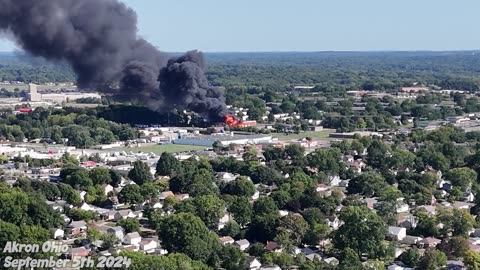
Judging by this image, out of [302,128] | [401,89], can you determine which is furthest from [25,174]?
[401,89]

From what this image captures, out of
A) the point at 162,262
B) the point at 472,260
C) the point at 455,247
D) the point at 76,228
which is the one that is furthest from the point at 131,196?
the point at 472,260

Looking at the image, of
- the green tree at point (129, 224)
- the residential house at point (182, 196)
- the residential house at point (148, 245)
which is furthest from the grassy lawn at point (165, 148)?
the residential house at point (148, 245)

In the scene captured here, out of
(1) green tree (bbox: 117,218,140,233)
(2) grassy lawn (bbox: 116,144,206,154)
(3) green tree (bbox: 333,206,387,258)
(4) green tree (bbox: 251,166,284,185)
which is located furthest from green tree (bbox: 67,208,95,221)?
(2) grassy lawn (bbox: 116,144,206,154)

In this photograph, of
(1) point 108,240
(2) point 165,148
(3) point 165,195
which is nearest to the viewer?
(1) point 108,240

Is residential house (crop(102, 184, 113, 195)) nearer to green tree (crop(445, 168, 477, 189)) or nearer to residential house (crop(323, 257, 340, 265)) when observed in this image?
residential house (crop(323, 257, 340, 265))

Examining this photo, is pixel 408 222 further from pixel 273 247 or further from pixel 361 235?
pixel 273 247

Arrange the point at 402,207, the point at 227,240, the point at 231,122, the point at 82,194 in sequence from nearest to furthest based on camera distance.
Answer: the point at 227,240
the point at 402,207
the point at 82,194
the point at 231,122
